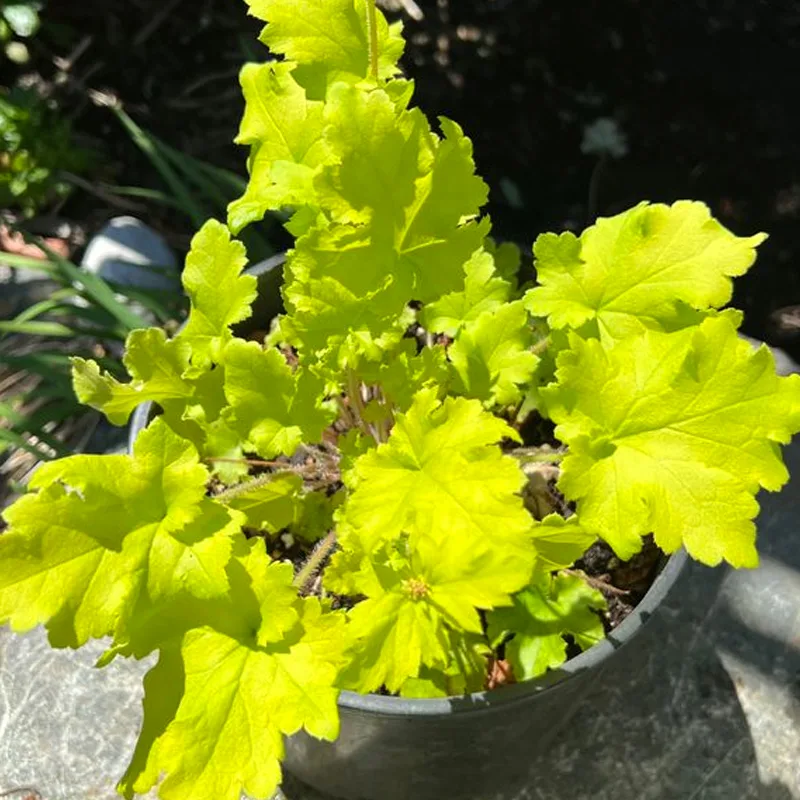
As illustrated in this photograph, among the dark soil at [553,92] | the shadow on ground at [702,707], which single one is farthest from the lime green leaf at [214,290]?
the dark soil at [553,92]

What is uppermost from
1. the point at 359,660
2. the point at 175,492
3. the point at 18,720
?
the point at 175,492

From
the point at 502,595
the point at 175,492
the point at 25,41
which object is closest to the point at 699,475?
the point at 502,595

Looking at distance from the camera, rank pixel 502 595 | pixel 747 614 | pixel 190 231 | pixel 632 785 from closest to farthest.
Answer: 1. pixel 502 595
2. pixel 632 785
3. pixel 747 614
4. pixel 190 231

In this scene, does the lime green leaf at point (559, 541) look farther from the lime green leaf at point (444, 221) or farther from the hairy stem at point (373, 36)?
the hairy stem at point (373, 36)

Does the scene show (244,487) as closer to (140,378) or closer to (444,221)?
(140,378)

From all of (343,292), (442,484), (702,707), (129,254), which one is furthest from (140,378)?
(129,254)

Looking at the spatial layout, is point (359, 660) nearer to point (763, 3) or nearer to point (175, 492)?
point (175, 492)
